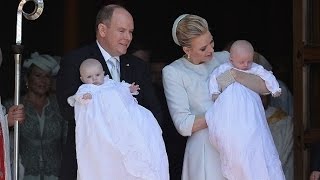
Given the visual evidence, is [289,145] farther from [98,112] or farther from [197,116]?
[98,112]

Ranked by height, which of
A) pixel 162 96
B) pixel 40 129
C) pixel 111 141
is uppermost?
pixel 162 96

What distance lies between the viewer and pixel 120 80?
13.9 feet

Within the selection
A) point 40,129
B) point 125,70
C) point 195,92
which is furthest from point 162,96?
point 40,129

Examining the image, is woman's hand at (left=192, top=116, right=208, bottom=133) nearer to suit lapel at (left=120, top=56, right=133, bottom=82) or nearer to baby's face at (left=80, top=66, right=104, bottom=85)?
suit lapel at (left=120, top=56, right=133, bottom=82)

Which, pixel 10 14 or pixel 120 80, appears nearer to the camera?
pixel 120 80

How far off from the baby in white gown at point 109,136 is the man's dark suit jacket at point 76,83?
0.35 feet

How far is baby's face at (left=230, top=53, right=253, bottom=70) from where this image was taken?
167 inches

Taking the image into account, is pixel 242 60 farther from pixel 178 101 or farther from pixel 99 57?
pixel 99 57

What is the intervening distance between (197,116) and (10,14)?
256cm

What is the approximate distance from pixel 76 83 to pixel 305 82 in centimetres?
140

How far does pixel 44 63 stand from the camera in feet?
19.2

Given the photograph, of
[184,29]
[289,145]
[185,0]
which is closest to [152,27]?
[185,0]

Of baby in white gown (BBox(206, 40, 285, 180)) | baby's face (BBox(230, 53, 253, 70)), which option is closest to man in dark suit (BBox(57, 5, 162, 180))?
baby in white gown (BBox(206, 40, 285, 180))

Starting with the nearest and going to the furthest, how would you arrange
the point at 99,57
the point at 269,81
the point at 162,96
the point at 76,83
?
the point at 76,83, the point at 99,57, the point at 269,81, the point at 162,96
